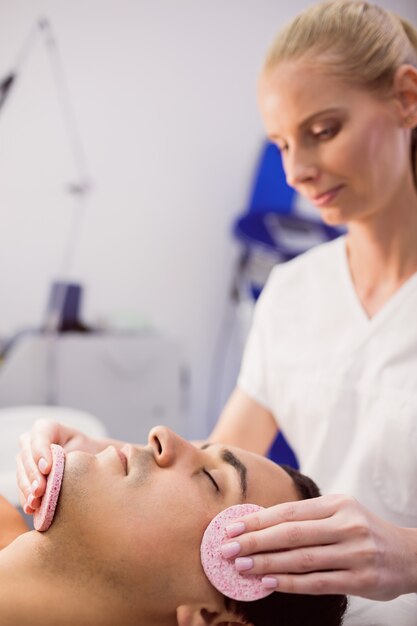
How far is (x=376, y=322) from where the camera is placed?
42.3 inches

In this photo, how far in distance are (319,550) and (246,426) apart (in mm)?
592

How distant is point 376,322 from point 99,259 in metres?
1.67

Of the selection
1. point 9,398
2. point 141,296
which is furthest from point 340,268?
point 141,296

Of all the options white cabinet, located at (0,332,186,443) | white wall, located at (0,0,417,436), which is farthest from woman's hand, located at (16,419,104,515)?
white wall, located at (0,0,417,436)

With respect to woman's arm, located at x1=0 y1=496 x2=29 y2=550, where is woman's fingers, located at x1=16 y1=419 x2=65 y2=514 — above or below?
above

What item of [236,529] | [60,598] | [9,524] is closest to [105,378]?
[9,524]

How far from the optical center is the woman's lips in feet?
3.42

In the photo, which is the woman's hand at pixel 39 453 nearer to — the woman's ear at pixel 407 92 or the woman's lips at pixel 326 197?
the woman's lips at pixel 326 197

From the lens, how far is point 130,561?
72 cm

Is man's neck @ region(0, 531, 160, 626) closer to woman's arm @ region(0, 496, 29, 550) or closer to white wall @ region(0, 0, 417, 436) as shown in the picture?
woman's arm @ region(0, 496, 29, 550)

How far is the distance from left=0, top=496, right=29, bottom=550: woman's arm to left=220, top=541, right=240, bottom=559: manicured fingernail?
0.44 meters

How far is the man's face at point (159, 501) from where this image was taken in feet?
2.35

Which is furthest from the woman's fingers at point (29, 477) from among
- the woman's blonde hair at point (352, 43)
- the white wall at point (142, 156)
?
the white wall at point (142, 156)

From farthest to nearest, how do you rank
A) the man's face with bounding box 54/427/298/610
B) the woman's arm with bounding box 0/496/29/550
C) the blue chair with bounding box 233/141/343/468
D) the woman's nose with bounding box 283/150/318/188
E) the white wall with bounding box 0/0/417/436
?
the white wall with bounding box 0/0/417/436 < the blue chair with bounding box 233/141/343/468 < the woman's nose with bounding box 283/150/318/188 < the woman's arm with bounding box 0/496/29/550 < the man's face with bounding box 54/427/298/610
